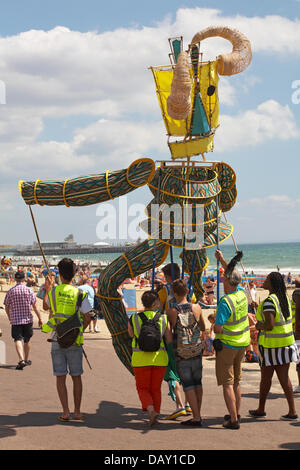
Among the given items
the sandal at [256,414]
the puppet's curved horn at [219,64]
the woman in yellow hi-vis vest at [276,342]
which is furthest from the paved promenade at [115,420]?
the puppet's curved horn at [219,64]

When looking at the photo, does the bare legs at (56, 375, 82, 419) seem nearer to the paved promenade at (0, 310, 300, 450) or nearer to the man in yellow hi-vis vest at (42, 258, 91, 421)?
the man in yellow hi-vis vest at (42, 258, 91, 421)

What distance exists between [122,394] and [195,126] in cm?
348

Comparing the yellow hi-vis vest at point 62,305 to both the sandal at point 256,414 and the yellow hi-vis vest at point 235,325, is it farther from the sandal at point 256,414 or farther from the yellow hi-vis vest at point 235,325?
the sandal at point 256,414

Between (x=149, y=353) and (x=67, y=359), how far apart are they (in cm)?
84

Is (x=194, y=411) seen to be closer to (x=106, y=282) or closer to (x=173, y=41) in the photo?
(x=106, y=282)

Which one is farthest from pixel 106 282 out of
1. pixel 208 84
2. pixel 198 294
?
pixel 208 84

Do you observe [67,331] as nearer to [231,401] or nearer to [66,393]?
[66,393]

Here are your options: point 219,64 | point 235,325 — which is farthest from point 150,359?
point 219,64

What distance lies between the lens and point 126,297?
1239 cm

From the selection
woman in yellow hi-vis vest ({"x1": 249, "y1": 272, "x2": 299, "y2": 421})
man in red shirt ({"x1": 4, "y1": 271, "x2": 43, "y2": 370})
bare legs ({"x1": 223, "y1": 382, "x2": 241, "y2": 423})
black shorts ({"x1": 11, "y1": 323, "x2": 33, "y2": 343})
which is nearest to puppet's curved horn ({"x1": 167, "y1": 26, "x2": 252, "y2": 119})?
woman in yellow hi-vis vest ({"x1": 249, "y1": 272, "x2": 299, "y2": 421})

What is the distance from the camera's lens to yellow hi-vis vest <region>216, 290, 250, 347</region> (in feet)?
17.0
